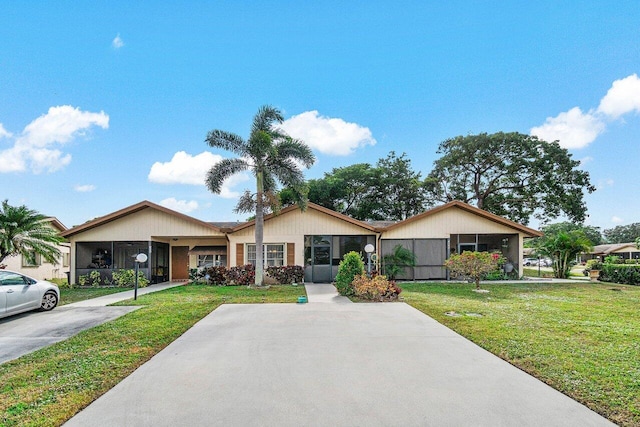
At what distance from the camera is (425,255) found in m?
17.3

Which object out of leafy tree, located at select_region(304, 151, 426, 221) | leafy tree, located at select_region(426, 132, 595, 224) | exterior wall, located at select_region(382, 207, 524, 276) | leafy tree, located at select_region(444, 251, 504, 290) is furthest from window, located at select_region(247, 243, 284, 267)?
leafy tree, located at select_region(426, 132, 595, 224)

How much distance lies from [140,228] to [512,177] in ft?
89.8

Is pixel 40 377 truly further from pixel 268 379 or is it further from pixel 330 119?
pixel 330 119

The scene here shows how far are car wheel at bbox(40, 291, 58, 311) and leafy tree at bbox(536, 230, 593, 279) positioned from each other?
2296 centimetres

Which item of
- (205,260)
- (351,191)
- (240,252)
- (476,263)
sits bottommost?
(205,260)

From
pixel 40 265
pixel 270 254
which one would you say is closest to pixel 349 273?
pixel 270 254

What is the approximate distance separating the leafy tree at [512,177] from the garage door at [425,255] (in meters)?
14.7

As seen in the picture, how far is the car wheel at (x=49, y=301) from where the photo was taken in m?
8.97

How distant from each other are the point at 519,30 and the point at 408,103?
19.3ft

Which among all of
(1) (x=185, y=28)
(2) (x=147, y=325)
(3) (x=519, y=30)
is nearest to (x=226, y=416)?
(2) (x=147, y=325)

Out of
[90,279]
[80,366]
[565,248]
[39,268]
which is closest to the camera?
[80,366]

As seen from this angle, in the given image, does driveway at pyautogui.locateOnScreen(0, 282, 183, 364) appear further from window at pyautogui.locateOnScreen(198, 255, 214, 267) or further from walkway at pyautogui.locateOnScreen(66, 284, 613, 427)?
window at pyautogui.locateOnScreen(198, 255, 214, 267)

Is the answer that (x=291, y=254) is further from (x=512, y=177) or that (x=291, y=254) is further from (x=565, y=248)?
(x=512, y=177)

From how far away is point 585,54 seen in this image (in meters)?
12.6
